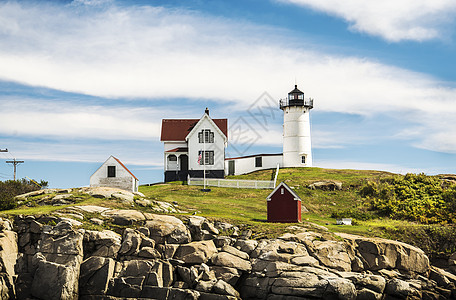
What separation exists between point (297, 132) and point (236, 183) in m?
15.8

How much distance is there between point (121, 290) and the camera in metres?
23.2

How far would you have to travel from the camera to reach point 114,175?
128 ft

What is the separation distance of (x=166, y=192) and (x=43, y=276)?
2061 cm

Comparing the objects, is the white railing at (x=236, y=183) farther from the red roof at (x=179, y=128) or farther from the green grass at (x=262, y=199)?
the red roof at (x=179, y=128)

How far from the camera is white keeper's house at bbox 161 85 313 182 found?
51.3 metres

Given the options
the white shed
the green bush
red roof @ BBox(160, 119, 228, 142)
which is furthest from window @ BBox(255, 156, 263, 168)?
the white shed

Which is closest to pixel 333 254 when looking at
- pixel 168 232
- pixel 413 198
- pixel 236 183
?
pixel 168 232

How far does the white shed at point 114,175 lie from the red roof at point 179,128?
48.0ft

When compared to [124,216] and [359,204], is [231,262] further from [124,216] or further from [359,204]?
[359,204]

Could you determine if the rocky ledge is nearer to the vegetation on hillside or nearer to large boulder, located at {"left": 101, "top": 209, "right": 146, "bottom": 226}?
large boulder, located at {"left": 101, "top": 209, "right": 146, "bottom": 226}

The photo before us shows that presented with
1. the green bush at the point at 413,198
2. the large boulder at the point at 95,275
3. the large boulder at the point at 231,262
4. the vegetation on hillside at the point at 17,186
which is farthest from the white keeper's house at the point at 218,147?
the large boulder at the point at 95,275

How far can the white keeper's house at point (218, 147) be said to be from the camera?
168 feet

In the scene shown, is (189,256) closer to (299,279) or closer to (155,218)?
(155,218)

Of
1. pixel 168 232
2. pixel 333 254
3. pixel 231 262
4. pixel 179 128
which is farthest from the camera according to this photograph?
pixel 179 128
